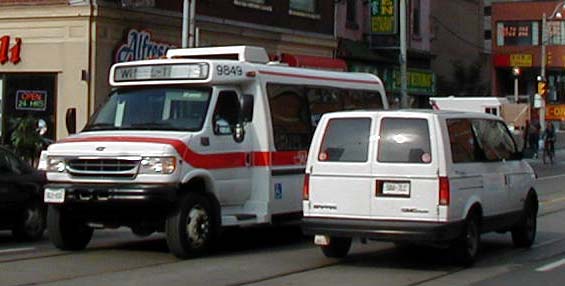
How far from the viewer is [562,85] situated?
274 feet

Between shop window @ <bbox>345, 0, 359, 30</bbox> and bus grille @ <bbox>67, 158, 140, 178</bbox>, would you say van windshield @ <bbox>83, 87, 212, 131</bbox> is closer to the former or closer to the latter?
bus grille @ <bbox>67, 158, 140, 178</bbox>

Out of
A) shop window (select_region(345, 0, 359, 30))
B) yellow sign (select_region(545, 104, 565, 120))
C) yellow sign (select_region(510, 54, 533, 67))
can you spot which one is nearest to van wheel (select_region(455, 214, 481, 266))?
shop window (select_region(345, 0, 359, 30))

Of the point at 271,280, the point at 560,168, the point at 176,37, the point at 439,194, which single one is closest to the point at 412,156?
the point at 439,194

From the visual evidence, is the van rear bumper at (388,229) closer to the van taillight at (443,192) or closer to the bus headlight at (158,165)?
the van taillight at (443,192)

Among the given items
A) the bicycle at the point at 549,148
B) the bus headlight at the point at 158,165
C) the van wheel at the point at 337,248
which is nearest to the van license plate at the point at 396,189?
the van wheel at the point at 337,248

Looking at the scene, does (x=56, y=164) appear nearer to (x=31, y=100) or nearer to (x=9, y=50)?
(x=31, y=100)

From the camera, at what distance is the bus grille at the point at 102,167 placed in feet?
42.7

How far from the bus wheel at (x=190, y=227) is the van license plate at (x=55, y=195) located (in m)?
1.43

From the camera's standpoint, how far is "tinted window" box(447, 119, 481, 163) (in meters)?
12.6

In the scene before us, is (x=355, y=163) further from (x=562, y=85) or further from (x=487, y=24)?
(x=487, y=24)

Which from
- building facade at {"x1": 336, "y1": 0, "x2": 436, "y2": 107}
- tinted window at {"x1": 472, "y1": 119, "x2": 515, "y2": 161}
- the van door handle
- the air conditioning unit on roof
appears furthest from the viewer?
building facade at {"x1": 336, "y1": 0, "x2": 436, "y2": 107}

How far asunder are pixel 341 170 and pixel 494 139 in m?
2.53

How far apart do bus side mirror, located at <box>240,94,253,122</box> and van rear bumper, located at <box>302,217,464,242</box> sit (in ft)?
7.41

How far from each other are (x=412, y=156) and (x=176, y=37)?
17.1m
